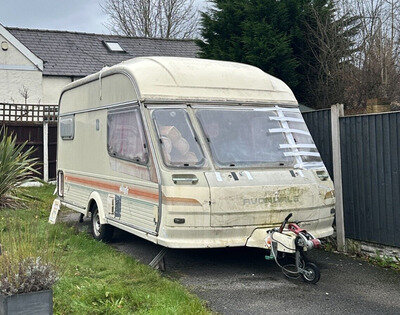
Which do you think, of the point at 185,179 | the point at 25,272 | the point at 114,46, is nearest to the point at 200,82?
the point at 185,179

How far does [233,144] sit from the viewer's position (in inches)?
272

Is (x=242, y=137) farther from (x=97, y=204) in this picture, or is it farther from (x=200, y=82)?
(x=97, y=204)

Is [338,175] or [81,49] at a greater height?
[81,49]

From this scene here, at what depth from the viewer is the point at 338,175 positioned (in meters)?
7.96

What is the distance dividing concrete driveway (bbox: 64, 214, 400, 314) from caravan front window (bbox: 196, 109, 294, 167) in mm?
1410

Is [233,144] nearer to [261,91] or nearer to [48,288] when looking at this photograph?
[261,91]

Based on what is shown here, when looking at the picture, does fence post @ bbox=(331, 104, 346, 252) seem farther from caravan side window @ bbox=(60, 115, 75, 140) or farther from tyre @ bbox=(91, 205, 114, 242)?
caravan side window @ bbox=(60, 115, 75, 140)

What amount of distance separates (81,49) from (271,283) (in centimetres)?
2170

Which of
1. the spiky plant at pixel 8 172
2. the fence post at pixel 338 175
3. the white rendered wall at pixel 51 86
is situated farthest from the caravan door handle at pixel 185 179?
the white rendered wall at pixel 51 86

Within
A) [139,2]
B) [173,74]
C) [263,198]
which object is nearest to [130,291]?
[263,198]

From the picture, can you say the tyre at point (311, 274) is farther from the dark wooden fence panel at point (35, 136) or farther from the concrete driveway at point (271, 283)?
the dark wooden fence panel at point (35, 136)

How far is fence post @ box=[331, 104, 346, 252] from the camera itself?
797cm

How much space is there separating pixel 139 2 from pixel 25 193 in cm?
2477

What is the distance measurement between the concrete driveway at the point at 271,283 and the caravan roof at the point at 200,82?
2187 mm
